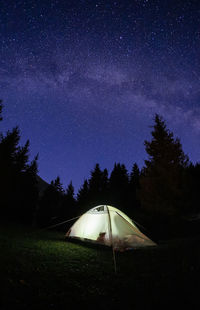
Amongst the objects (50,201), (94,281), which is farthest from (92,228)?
(50,201)

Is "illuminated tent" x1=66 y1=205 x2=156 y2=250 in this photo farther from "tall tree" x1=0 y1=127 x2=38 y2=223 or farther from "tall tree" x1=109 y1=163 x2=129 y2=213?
"tall tree" x1=109 y1=163 x2=129 y2=213

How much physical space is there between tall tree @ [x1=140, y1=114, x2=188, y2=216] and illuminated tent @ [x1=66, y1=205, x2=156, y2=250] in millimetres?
8216

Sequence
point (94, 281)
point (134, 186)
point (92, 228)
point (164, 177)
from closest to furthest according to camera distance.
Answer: point (94, 281) < point (92, 228) < point (164, 177) < point (134, 186)

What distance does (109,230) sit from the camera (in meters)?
6.71

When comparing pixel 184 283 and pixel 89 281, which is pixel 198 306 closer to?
pixel 184 283

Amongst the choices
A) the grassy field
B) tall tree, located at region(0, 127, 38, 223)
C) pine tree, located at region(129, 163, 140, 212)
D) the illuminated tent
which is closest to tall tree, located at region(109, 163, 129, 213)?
pine tree, located at region(129, 163, 140, 212)

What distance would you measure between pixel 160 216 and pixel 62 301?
43.5ft

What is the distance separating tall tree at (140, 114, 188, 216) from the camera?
13.9 metres

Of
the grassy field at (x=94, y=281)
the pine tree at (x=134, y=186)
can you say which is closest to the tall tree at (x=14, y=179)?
the grassy field at (x=94, y=281)

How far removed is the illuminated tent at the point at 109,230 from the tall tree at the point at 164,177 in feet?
27.0

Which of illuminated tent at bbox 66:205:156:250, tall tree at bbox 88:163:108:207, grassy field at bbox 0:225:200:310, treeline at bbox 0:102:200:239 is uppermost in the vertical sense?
tall tree at bbox 88:163:108:207

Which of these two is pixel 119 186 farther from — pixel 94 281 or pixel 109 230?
pixel 94 281

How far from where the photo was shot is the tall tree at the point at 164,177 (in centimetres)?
1391

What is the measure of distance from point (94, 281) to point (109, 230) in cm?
334
